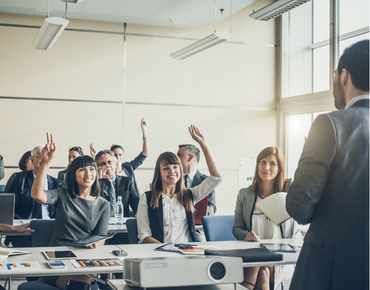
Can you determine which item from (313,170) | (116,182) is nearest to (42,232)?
(116,182)

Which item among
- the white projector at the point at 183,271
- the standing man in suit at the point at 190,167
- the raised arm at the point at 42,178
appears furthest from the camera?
the standing man in suit at the point at 190,167

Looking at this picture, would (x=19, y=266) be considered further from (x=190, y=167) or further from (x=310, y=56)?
(x=310, y=56)

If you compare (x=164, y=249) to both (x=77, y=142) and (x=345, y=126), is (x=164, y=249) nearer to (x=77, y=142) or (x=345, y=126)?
A: (x=345, y=126)

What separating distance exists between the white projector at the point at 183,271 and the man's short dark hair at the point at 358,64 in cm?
76

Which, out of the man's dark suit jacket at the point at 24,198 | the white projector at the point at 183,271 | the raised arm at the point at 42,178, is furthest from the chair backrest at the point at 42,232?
the white projector at the point at 183,271

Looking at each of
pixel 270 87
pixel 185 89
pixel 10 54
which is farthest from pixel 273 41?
pixel 10 54

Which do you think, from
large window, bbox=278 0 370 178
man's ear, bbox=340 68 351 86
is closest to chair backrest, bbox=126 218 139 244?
man's ear, bbox=340 68 351 86

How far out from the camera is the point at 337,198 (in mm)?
1358

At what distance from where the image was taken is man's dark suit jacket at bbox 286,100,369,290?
4.34ft

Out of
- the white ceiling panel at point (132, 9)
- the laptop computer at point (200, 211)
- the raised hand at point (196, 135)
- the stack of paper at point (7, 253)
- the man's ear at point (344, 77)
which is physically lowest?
the stack of paper at point (7, 253)

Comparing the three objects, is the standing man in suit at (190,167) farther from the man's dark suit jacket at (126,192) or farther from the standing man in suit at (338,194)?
the standing man in suit at (338,194)

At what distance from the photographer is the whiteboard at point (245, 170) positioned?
7.29m

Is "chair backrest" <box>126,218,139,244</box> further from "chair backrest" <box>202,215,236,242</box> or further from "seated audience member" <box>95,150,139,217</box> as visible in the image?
"seated audience member" <box>95,150,139,217</box>

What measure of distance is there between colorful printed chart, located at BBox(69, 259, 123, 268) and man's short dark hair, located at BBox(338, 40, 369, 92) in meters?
1.60
